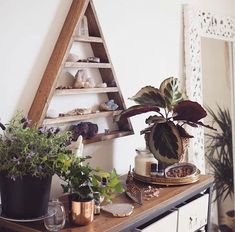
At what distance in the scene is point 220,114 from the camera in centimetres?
296

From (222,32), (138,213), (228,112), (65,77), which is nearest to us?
(138,213)

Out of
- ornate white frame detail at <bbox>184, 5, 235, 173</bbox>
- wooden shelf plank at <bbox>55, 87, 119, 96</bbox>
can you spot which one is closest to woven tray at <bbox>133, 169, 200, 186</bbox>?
wooden shelf plank at <bbox>55, 87, 119, 96</bbox>

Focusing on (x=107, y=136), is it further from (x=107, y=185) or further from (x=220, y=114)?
(x=220, y=114)

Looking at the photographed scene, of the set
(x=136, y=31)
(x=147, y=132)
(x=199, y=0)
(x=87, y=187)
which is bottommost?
(x=87, y=187)

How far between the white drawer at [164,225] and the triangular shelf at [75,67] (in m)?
0.48

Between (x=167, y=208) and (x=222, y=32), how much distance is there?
1721 millimetres

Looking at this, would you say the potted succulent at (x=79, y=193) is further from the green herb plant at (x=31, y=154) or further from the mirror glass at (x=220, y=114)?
the mirror glass at (x=220, y=114)

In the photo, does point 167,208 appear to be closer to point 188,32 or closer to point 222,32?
point 188,32

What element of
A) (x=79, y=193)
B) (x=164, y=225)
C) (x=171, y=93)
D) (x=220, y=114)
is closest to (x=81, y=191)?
(x=79, y=193)

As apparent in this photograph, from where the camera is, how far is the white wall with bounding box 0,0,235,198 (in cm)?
144

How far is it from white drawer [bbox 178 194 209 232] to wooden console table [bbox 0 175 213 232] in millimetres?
22

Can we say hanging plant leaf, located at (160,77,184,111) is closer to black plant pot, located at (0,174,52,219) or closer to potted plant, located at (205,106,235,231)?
black plant pot, located at (0,174,52,219)

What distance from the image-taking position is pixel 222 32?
279 cm

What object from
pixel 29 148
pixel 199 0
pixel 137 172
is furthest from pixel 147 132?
pixel 199 0
